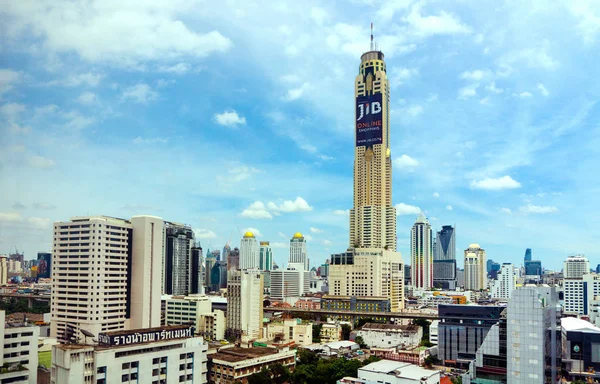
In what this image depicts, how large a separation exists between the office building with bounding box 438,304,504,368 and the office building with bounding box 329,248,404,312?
10712mm

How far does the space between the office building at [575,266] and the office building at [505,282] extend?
190 inches

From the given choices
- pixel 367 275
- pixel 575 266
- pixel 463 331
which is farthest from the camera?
pixel 575 266

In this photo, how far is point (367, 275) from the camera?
27797 millimetres

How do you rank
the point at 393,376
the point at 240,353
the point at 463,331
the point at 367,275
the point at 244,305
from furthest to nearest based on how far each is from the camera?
1. the point at 367,275
2. the point at 244,305
3. the point at 463,331
4. the point at 240,353
5. the point at 393,376

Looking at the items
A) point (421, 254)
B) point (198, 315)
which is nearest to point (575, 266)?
point (421, 254)

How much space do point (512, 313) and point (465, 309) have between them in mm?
6314

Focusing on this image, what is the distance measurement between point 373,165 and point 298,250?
2468 cm

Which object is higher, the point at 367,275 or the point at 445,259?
the point at 367,275

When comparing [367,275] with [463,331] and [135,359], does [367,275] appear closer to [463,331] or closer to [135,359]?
[463,331]

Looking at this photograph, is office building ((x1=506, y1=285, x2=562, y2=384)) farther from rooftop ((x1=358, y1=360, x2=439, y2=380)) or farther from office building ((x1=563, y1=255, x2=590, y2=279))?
office building ((x1=563, y1=255, x2=590, y2=279))

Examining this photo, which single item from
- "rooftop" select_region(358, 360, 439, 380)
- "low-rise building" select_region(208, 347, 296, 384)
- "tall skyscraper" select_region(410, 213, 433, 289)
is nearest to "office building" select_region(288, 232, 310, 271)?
"tall skyscraper" select_region(410, 213, 433, 289)

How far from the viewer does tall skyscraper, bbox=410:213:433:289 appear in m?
57.4

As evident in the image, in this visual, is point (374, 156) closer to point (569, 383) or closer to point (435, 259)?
point (569, 383)

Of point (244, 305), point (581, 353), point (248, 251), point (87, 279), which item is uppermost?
point (87, 279)
